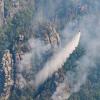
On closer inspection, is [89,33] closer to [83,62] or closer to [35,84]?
[83,62]

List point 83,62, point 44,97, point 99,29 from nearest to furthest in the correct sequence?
point 44,97
point 83,62
point 99,29

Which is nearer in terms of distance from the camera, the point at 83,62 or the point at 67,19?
the point at 83,62

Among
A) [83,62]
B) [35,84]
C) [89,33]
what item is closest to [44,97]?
[35,84]

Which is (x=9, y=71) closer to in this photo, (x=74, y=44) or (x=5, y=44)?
(x=5, y=44)

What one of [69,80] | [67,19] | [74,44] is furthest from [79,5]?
[69,80]

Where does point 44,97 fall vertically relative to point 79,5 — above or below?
below

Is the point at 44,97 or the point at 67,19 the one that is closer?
the point at 44,97

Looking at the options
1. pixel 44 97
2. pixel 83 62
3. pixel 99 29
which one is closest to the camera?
pixel 44 97
